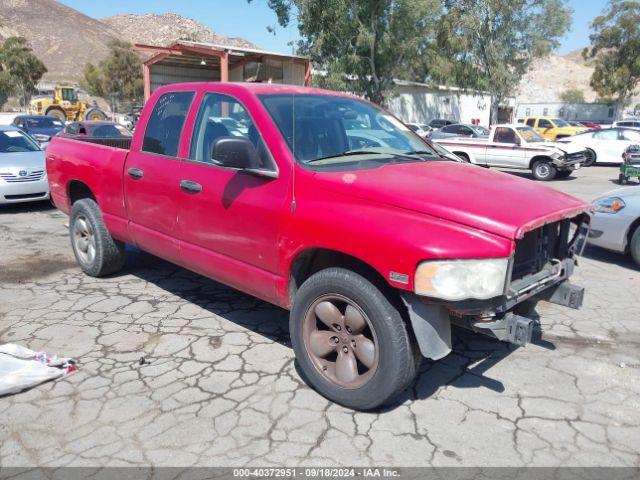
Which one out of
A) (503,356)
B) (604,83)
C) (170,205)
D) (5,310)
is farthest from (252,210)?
(604,83)

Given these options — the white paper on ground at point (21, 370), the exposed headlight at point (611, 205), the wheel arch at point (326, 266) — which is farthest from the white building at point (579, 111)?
the white paper on ground at point (21, 370)

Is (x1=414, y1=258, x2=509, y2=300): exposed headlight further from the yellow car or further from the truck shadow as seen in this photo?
the yellow car

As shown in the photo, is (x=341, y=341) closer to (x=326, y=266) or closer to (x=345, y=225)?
(x=326, y=266)

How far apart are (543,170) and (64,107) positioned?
1251 inches

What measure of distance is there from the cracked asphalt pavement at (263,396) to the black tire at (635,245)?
1427mm

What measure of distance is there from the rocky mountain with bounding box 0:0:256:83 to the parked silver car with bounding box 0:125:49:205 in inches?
3116

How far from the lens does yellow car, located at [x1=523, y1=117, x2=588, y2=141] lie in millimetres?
27531

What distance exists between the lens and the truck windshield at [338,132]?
373cm

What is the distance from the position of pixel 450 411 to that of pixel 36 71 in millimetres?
61026

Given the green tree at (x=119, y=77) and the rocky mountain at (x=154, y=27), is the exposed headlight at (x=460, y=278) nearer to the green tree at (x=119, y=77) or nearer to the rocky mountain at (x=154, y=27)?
the green tree at (x=119, y=77)

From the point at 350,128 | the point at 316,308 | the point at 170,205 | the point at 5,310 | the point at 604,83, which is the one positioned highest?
the point at 604,83

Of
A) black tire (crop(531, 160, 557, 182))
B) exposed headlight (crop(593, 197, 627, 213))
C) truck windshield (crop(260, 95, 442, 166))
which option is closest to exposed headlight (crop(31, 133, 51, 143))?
black tire (crop(531, 160, 557, 182))

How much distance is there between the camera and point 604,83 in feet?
143

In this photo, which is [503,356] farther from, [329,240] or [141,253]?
[141,253]
